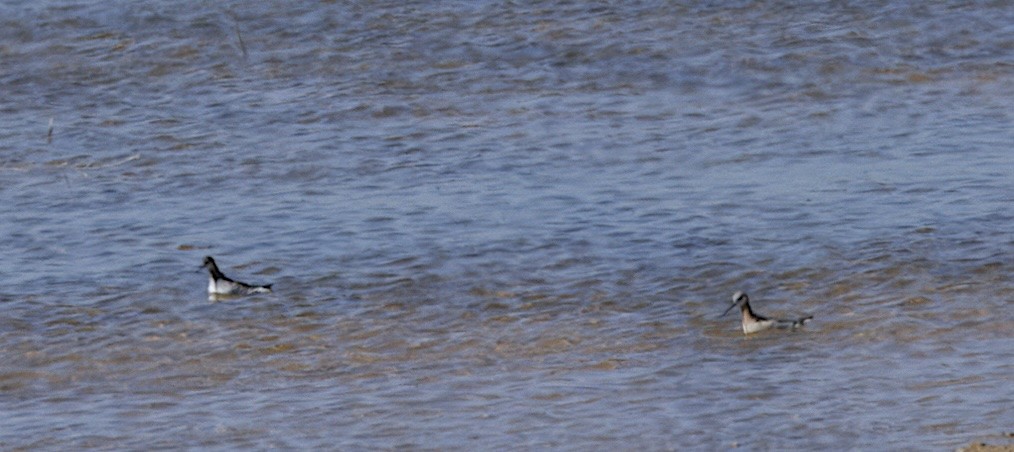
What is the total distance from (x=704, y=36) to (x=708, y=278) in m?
5.72

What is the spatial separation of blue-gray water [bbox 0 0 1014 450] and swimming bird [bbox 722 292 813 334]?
0.10 meters

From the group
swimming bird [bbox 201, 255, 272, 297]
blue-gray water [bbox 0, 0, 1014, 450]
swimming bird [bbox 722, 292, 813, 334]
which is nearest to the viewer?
blue-gray water [bbox 0, 0, 1014, 450]

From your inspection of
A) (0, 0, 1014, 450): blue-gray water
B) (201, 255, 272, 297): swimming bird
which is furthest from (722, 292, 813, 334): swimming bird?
(201, 255, 272, 297): swimming bird

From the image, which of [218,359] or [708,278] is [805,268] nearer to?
[708,278]

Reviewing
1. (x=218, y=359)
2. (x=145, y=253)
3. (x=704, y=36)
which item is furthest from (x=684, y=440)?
(x=704, y=36)

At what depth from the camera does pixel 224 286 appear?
1032 centimetres

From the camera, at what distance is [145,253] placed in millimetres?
11297

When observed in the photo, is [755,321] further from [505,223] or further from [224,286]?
[224,286]

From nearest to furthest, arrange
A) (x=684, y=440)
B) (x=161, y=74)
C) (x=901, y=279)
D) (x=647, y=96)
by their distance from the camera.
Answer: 1. (x=684, y=440)
2. (x=901, y=279)
3. (x=647, y=96)
4. (x=161, y=74)

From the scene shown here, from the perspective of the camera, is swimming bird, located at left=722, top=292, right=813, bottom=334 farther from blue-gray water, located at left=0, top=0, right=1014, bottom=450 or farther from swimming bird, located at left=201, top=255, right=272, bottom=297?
swimming bird, located at left=201, top=255, right=272, bottom=297

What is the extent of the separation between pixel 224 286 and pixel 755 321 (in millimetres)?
3031

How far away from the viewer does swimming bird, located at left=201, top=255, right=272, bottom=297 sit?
10258 millimetres

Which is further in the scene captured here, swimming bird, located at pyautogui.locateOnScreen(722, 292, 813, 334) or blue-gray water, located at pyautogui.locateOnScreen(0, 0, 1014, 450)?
swimming bird, located at pyautogui.locateOnScreen(722, 292, 813, 334)

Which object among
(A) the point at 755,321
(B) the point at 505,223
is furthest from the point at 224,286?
(A) the point at 755,321
